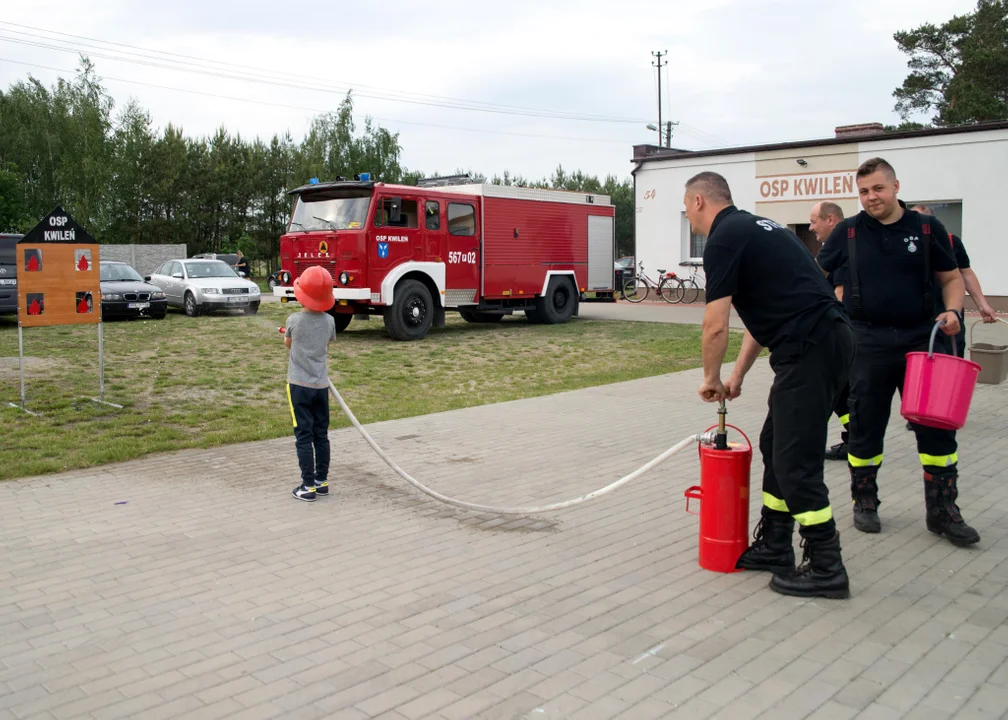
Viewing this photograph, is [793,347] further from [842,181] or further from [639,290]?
[639,290]

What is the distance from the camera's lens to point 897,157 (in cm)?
2578

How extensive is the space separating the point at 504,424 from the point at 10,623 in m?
5.53

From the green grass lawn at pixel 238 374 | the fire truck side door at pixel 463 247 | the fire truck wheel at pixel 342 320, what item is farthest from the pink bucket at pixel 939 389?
the fire truck wheel at pixel 342 320

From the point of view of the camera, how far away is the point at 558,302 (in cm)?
2239

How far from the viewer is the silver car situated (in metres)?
23.3

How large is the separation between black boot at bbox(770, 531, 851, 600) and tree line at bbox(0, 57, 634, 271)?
47.8m

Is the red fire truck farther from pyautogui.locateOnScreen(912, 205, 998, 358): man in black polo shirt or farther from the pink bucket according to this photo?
the pink bucket

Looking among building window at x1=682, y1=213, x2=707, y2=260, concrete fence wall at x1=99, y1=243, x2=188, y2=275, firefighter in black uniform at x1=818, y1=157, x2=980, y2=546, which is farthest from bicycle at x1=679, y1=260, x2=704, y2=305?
firefighter in black uniform at x1=818, y1=157, x2=980, y2=546

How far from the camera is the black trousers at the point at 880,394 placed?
5.27m

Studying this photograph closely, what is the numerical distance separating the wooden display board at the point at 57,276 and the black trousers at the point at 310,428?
436 cm

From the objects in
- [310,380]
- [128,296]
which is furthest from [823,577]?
[128,296]

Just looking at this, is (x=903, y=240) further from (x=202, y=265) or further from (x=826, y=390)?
(x=202, y=265)

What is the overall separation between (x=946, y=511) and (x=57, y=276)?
29.2ft

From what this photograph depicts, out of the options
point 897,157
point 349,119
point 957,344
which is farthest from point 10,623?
point 349,119
